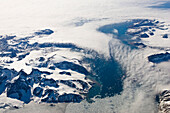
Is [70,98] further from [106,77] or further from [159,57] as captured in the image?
[159,57]

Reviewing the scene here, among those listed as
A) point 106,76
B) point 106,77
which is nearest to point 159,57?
point 106,76

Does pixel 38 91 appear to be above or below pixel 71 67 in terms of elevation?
below

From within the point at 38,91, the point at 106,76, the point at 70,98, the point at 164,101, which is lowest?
the point at 70,98

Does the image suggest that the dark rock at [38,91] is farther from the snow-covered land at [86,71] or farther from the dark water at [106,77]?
the dark water at [106,77]

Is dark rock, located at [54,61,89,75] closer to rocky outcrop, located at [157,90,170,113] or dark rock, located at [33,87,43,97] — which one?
dark rock, located at [33,87,43,97]

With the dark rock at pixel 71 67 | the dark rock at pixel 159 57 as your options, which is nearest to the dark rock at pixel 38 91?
the dark rock at pixel 71 67

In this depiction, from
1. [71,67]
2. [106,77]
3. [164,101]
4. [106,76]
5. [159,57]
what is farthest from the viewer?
[159,57]

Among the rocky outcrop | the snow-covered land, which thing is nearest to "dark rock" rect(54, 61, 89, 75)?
the snow-covered land

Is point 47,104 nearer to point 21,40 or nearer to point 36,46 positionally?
point 36,46

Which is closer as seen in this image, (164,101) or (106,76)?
(164,101)
